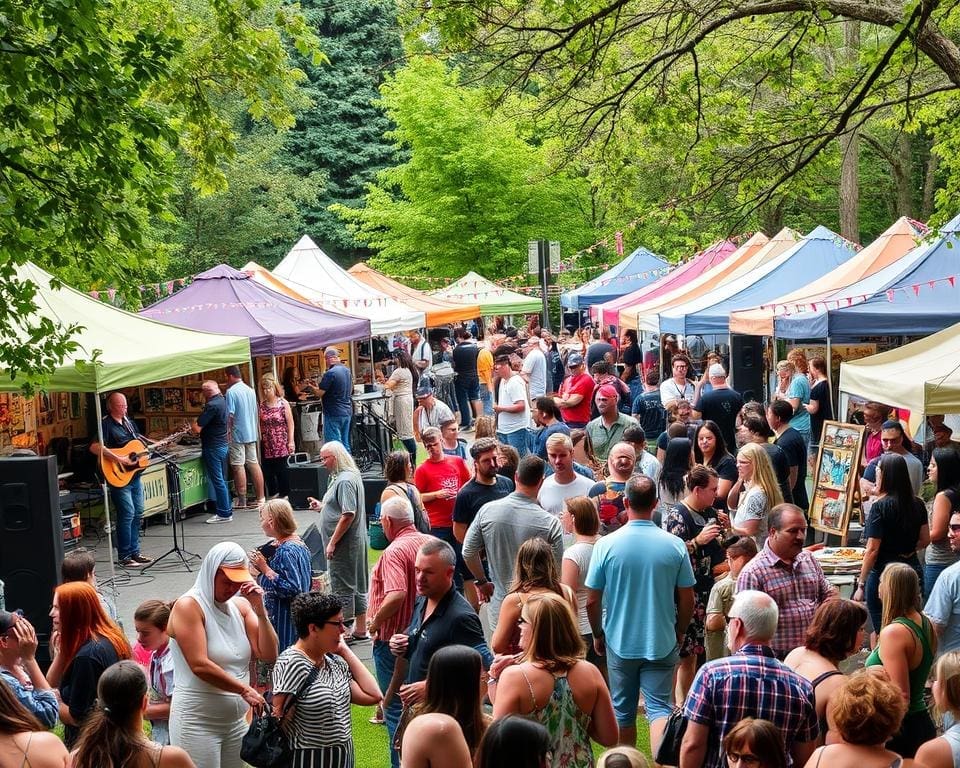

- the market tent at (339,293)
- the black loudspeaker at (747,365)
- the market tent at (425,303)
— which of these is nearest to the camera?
the black loudspeaker at (747,365)

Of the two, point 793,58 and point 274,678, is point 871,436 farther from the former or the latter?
point 274,678

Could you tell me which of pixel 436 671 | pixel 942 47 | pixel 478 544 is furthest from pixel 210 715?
pixel 942 47

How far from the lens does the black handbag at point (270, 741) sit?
494 centimetres

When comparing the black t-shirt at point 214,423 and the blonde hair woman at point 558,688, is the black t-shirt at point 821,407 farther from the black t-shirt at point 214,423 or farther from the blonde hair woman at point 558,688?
the blonde hair woman at point 558,688

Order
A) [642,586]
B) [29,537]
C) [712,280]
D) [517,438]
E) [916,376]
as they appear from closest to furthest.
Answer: [642,586], [29,537], [916,376], [517,438], [712,280]

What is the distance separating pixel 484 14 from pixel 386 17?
4197cm

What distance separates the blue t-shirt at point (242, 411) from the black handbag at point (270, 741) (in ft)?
34.7

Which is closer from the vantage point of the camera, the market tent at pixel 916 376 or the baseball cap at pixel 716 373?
the market tent at pixel 916 376

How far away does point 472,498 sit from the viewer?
845cm

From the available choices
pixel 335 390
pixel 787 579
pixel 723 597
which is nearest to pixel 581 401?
pixel 335 390

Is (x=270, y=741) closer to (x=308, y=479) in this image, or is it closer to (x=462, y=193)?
(x=308, y=479)

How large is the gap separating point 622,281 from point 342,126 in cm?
2126

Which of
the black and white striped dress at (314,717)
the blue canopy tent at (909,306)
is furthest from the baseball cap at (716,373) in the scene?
the black and white striped dress at (314,717)

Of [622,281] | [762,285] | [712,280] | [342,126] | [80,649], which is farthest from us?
[342,126]
